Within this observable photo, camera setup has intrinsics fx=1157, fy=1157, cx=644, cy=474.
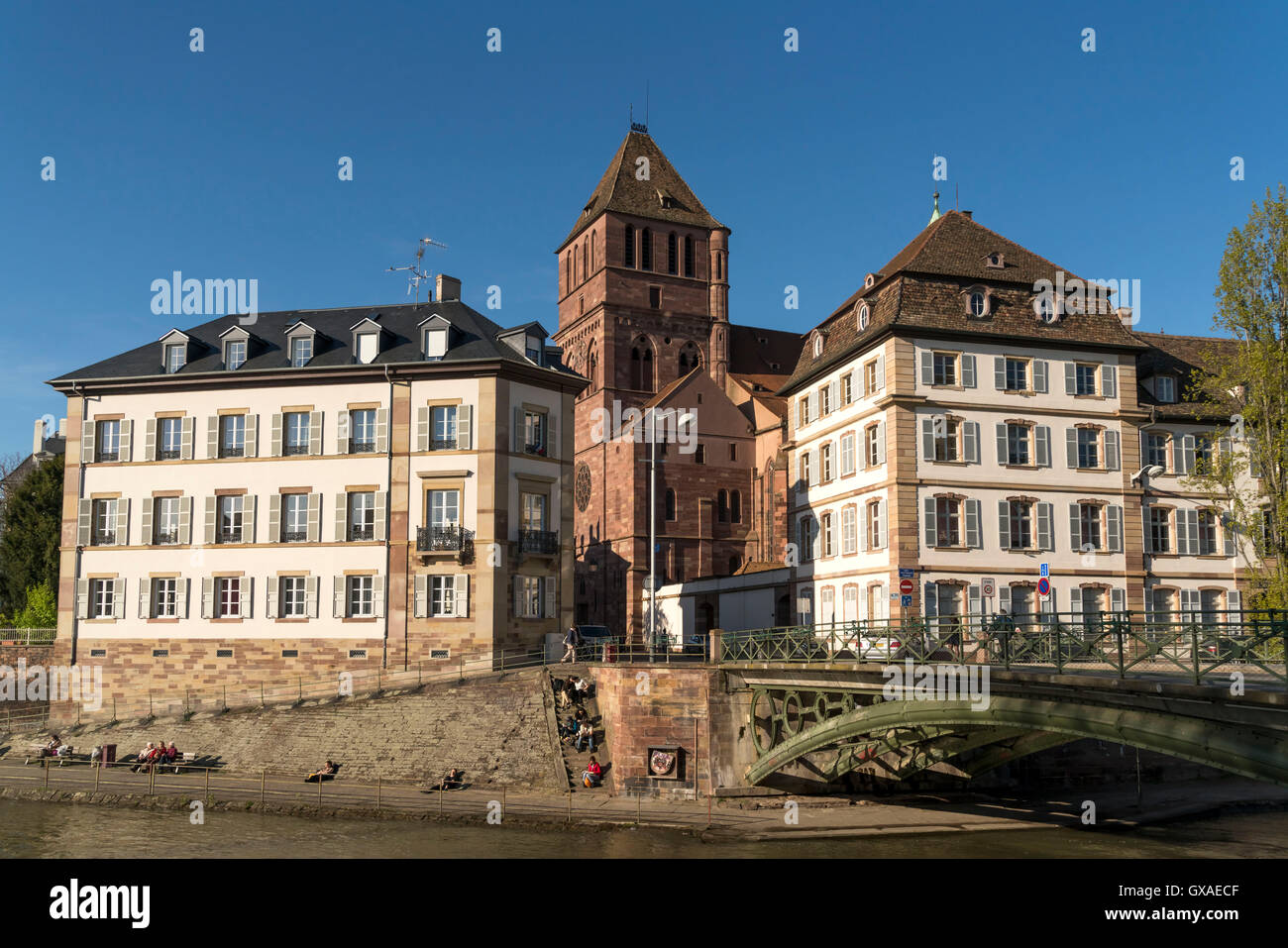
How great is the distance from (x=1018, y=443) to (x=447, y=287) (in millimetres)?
25979

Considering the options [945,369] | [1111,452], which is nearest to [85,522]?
[945,369]

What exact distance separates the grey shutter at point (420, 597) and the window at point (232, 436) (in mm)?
9178

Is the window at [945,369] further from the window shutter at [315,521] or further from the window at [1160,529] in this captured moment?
the window shutter at [315,521]

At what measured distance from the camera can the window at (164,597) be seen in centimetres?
4528

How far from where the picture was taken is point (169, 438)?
152 feet

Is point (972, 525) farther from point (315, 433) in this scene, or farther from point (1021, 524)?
point (315, 433)

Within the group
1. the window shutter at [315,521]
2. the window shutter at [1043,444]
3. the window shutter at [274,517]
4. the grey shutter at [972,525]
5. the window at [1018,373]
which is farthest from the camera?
the window shutter at [274,517]

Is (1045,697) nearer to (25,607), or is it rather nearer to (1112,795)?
(1112,795)

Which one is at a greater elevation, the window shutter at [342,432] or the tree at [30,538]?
the window shutter at [342,432]

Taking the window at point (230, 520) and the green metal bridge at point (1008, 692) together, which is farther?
the window at point (230, 520)

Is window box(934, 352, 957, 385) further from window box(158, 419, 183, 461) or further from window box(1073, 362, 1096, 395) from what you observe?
window box(158, 419, 183, 461)

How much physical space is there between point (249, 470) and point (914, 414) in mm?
25562

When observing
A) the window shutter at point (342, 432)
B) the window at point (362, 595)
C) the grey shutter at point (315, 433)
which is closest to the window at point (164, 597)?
the window at point (362, 595)
